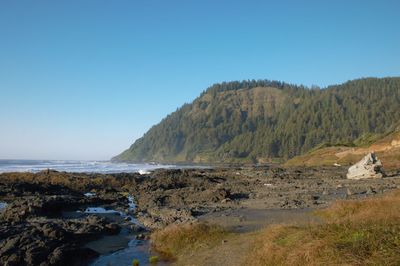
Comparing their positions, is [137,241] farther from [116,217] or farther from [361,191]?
[361,191]

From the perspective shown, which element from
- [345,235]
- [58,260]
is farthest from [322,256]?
[58,260]

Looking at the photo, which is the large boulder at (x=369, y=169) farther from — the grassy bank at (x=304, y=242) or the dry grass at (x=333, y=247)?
the dry grass at (x=333, y=247)

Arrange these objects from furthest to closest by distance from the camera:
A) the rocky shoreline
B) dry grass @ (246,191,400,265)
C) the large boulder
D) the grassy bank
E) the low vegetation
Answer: the low vegetation < the large boulder < the rocky shoreline < the grassy bank < dry grass @ (246,191,400,265)

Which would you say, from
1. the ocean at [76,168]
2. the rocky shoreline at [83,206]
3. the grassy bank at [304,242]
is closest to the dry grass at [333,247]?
the grassy bank at [304,242]

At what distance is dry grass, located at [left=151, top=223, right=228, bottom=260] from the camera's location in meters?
14.6

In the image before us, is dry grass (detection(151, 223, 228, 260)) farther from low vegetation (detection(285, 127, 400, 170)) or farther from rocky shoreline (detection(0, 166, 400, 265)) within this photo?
low vegetation (detection(285, 127, 400, 170))

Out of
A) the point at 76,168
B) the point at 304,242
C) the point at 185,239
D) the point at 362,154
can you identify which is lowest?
the point at 185,239

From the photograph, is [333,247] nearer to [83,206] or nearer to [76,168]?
[83,206]

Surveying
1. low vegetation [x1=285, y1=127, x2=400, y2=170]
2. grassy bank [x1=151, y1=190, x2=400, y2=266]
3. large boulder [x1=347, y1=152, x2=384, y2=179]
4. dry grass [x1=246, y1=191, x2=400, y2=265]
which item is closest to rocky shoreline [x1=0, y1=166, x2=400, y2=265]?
grassy bank [x1=151, y1=190, x2=400, y2=266]

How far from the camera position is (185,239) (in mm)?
15539

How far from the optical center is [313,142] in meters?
186

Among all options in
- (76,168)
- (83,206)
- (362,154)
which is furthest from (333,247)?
(76,168)

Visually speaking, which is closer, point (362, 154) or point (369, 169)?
point (369, 169)

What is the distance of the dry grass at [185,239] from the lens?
1462 centimetres
